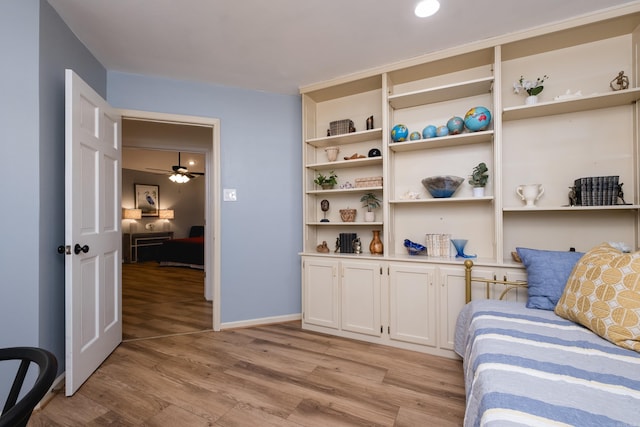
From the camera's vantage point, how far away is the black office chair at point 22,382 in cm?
54

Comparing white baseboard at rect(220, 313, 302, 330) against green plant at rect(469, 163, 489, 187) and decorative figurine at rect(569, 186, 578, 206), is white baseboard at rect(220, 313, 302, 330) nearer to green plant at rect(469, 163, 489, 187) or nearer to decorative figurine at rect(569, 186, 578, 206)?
green plant at rect(469, 163, 489, 187)

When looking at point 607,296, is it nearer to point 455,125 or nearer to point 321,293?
point 455,125

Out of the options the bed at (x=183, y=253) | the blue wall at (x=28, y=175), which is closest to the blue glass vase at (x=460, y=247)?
the blue wall at (x=28, y=175)

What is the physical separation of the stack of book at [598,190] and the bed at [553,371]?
2.26ft

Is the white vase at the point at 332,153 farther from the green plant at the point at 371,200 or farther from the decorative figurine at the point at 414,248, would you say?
the decorative figurine at the point at 414,248

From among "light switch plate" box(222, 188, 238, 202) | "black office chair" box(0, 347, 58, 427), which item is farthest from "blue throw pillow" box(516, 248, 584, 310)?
"light switch plate" box(222, 188, 238, 202)

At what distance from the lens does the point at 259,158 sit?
3250 mm

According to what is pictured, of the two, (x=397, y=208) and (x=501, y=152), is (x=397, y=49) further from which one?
(x=397, y=208)

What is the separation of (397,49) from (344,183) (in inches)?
52.7

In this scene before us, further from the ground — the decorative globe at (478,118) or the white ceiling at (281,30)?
the white ceiling at (281,30)

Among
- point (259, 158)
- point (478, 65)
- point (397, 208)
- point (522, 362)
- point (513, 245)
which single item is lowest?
point (522, 362)

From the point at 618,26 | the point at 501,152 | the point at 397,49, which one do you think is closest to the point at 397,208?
the point at 501,152

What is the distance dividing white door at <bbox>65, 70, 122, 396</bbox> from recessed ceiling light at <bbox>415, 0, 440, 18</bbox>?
2.33 m

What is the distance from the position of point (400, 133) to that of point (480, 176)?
78cm
